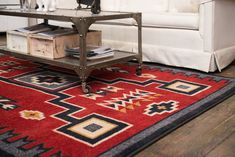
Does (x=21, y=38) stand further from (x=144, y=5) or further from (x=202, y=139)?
(x=202, y=139)

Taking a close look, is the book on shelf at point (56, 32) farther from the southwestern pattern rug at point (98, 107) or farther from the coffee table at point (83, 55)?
the southwestern pattern rug at point (98, 107)

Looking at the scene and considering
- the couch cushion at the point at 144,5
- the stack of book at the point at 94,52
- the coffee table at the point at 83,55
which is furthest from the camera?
the couch cushion at the point at 144,5

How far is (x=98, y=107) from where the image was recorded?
1.62 meters

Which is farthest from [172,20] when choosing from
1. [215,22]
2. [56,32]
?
[56,32]

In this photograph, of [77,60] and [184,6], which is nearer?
[77,60]

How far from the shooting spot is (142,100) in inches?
67.9

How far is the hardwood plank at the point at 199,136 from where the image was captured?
1.20m

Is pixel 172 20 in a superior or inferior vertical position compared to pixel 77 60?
superior

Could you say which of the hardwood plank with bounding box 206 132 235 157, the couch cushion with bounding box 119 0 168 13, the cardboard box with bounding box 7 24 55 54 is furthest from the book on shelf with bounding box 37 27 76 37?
the hardwood plank with bounding box 206 132 235 157

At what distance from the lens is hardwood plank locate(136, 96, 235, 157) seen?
3.93ft

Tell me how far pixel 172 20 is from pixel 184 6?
7.1 inches

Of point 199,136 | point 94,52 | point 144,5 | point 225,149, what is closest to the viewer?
point 225,149

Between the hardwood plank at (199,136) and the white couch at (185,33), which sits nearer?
the hardwood plank at (199,136)

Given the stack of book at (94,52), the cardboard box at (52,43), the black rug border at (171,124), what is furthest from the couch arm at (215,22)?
the cardboard box at (52,43)
